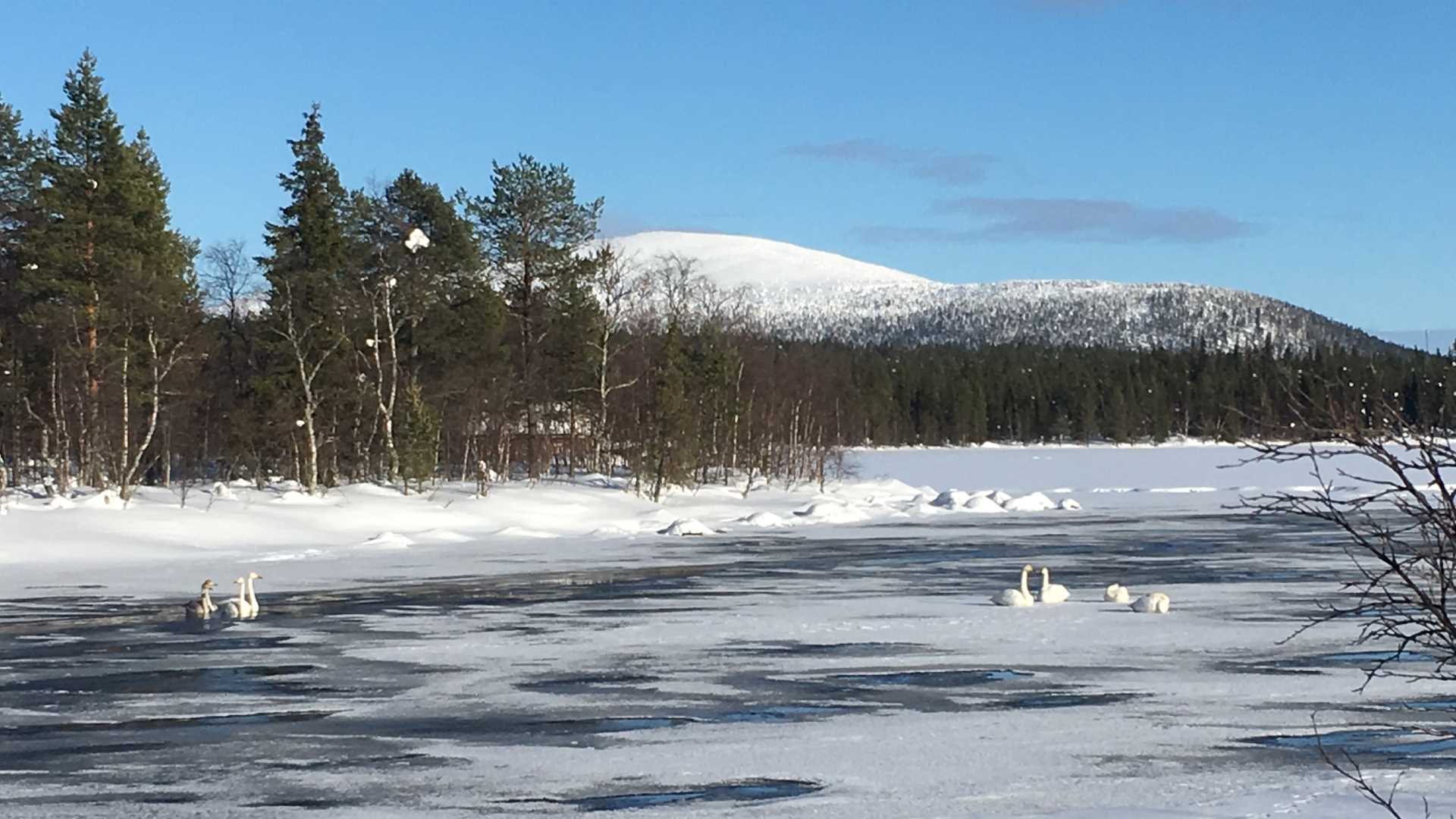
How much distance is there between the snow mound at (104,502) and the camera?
32.6 m

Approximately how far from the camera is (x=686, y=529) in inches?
1444

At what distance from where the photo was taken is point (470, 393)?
1989 inches

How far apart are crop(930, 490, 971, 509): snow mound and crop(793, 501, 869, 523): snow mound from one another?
4.20 m

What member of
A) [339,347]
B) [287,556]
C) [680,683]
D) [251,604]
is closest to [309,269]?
[339,347]

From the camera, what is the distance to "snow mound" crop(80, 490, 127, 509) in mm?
32594

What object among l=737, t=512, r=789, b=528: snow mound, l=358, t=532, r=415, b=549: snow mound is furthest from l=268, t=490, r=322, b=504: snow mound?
l=737, t=512, r=789, b=528: snow mound

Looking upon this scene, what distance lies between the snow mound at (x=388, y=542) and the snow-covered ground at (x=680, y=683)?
3.12 feet

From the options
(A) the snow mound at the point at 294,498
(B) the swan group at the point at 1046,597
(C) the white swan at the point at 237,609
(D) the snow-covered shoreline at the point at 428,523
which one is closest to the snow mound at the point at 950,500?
(D) the snow-covered shoreline at the point at 428,523

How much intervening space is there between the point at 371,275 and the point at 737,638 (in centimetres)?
3230

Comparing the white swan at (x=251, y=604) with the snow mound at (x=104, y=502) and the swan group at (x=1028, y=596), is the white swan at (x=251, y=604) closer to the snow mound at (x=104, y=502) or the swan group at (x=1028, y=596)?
the swan group at (x=1028, y=596)

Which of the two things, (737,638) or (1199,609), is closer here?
(737,638)

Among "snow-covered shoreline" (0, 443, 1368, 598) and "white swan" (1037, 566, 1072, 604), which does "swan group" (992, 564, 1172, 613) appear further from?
"snow-covered shoreline" (0, 443, 1368, 598)

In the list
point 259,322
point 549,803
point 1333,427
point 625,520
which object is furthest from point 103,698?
point 259,322

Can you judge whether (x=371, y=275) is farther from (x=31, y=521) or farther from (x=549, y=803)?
(x=549, y=803)
